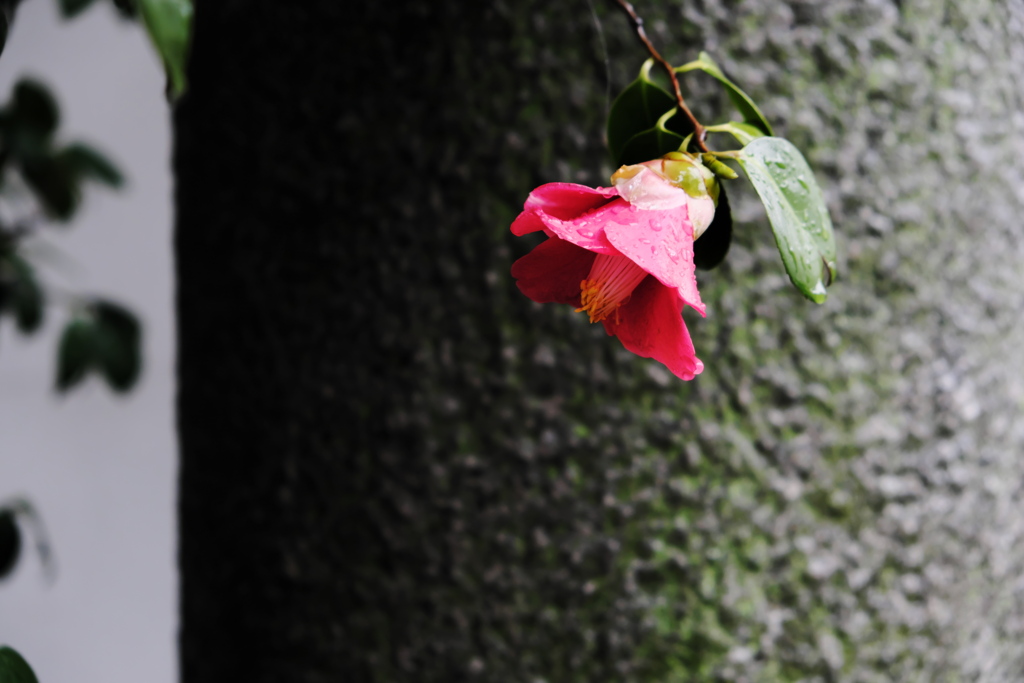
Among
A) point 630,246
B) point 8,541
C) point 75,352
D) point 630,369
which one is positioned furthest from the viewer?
point 75,352

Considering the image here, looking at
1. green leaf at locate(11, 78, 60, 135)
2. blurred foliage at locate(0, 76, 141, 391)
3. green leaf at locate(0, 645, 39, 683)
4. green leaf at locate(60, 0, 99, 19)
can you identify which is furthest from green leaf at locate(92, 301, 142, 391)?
green leaf at locate(0, 645, 39, 683)

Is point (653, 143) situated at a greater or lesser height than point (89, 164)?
greater

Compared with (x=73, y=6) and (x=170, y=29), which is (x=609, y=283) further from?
(x=73, y=6)

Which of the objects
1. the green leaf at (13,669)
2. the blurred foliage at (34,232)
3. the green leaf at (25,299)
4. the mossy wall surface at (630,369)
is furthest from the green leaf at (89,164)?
the green leaf at (13,669)

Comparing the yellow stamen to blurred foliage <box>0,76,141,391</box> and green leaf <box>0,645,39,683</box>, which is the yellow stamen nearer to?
green leaf <box>0,645,39,683</box>

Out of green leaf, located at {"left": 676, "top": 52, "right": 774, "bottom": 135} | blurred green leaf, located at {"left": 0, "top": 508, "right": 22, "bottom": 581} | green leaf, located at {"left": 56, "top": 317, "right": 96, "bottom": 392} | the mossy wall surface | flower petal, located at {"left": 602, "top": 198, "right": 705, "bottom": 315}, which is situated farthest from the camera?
green leaf, located at {"left": 56, "top": 317, "right": 96, "bottom": 392}

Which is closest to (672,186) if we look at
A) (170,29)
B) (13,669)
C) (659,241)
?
(659,241)
